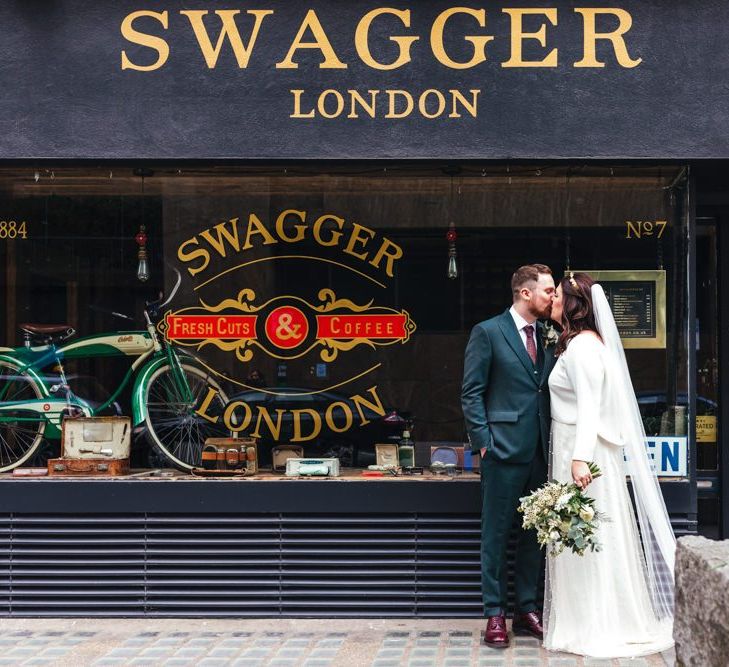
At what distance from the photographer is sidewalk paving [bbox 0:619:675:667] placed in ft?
18.8

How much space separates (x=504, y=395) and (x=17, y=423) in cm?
329

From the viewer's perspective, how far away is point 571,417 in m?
5.97

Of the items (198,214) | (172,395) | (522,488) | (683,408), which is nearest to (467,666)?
(522,488)

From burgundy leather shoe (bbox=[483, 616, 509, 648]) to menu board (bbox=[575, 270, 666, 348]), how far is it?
6.49ft

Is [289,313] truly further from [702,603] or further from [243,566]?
[702,603]

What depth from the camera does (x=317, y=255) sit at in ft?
23.4

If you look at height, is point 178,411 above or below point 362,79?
below

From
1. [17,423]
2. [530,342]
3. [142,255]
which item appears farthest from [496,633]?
[17,423]

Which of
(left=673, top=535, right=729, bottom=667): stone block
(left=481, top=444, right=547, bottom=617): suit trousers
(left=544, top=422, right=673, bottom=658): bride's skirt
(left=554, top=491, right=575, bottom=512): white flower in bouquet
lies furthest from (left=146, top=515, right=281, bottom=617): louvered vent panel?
(left=673, top=535, right=729, bottom=667): stone block

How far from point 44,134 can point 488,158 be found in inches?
107

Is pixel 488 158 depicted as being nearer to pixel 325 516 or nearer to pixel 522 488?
pixel 522 488

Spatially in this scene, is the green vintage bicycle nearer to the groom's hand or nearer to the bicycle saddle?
the bicycle saddle

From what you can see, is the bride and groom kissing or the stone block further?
the bride and groom kissing

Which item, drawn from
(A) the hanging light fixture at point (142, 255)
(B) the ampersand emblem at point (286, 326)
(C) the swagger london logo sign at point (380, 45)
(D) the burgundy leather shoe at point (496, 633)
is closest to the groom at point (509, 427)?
(D) the burgundy leather shoe at point (496, 633)
